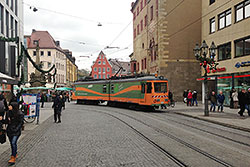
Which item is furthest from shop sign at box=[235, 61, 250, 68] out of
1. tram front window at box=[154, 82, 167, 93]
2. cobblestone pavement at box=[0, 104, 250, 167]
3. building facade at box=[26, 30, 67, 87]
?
building facade at box=[26, 30, 67, 87]

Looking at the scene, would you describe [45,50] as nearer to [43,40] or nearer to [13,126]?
[43,40]

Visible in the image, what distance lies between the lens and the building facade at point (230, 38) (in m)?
22.4

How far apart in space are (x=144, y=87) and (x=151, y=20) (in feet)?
59.9

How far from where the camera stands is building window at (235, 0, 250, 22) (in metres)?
22.0

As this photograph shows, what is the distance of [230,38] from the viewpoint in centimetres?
2464

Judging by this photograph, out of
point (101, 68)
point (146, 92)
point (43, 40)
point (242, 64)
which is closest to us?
point (146, 92)

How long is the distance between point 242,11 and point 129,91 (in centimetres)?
1165

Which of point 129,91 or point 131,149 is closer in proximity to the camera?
point 131,149

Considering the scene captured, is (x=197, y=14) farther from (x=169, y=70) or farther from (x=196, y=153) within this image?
(x=196, y=153)

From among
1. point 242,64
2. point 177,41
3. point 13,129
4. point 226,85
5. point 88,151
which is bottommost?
point 88,151

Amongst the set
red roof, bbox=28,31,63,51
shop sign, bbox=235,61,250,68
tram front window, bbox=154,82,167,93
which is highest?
red roof, bbox=28,31,63,51

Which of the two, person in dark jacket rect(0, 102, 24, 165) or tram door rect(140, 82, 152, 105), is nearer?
person in dark jacket rect(0, 102, 24, 165)

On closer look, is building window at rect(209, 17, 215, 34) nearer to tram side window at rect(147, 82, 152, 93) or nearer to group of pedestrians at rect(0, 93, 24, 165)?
tram side window at rect(147, 82, 152, 93)

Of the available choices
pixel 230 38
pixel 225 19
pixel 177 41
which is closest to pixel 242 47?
pixel 230 38
